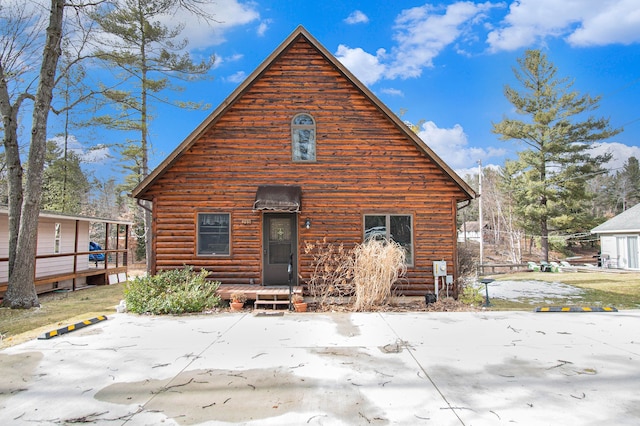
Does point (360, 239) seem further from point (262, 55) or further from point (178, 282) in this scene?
point (262, 55)

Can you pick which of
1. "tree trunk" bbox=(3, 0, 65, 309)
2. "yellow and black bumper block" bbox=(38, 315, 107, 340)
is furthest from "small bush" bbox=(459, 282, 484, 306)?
"tree trunk" bbox=(3, 0, 65, 309)

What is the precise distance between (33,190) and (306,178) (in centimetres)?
698

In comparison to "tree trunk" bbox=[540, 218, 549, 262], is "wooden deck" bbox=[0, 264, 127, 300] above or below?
below

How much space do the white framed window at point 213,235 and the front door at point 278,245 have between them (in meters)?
0.99

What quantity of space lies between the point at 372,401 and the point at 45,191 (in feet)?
98.8

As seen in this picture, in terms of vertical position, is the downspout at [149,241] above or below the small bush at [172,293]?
above

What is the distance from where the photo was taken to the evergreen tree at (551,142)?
2636 centimetres

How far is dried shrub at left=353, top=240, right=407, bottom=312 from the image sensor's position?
835 cm

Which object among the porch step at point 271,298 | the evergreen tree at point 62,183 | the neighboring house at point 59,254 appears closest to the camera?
the porch step at point 271,298

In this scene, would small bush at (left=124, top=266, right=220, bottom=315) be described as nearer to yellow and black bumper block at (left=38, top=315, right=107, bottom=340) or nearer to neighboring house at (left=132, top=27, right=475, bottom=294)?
neighboring house at (left=132, top=27, right=475, bottom=294)

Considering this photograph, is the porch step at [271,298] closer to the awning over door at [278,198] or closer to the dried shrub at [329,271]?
the dried shrub at [329,271]

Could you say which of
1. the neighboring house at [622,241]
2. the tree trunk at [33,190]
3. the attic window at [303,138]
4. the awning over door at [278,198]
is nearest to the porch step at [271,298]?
the awning over door at [278,198]

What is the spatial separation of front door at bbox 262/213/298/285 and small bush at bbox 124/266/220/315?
4.63 feet

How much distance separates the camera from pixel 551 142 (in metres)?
26.6
